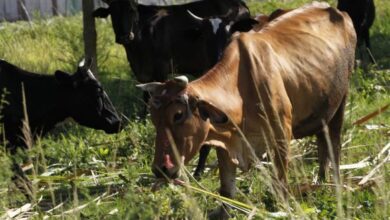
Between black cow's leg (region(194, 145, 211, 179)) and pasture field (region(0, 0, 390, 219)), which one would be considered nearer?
pasture field (region(0, 0, 390, 219))

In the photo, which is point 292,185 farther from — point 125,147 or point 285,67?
point 125,147

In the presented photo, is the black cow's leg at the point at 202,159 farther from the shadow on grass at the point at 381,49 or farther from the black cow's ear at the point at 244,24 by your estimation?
the shadow on grass at the point at 381,49

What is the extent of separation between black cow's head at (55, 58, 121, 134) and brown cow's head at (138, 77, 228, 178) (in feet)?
11.1

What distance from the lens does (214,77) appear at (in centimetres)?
736

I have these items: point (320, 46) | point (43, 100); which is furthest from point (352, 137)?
point (43, 100)

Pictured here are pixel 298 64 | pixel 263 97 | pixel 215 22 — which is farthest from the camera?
pixel 215 22

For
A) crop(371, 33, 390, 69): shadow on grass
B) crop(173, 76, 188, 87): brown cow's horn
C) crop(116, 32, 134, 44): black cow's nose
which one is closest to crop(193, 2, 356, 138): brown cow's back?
crop(173, 76, 188, 87): brown cow's horn

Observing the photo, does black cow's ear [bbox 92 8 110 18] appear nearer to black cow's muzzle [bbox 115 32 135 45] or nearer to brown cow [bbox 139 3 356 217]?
black cow's muzzle [bbox 115 32 135 45]

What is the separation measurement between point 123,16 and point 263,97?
253 inches

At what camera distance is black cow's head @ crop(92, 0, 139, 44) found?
528 inches

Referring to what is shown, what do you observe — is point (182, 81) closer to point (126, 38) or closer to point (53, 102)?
point (53, 102)

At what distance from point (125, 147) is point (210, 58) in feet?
5.85

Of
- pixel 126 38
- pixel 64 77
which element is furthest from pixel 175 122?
pixel 126 38

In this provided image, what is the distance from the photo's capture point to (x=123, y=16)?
13.5 meters
